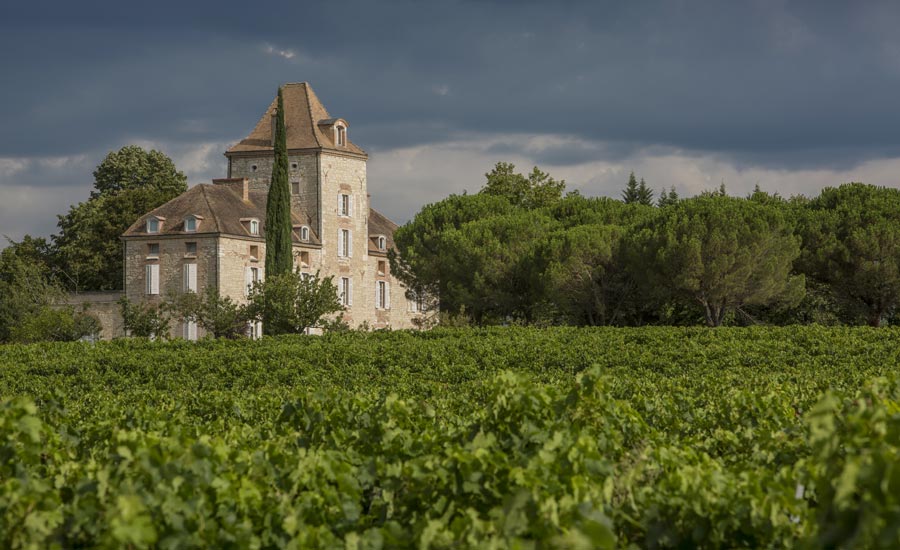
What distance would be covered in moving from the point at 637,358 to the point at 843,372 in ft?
20.5

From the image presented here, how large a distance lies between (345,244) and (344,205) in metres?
2.44

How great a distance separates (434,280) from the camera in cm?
5416

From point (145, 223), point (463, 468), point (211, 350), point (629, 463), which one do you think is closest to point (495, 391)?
point (629, 463)

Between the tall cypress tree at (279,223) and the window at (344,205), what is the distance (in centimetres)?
1094

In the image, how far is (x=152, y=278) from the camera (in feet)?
194

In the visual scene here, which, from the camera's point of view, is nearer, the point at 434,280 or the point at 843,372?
the point at 843,372

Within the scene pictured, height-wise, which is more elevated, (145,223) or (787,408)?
(145,223)

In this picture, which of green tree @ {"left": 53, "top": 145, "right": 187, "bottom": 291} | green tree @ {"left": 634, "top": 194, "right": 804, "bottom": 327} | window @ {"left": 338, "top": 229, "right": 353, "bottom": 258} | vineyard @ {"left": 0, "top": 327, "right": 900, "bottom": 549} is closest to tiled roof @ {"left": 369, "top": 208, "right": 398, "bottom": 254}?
window @ {"left": 338, "top": 229, "right": 353, "bottom": 258}

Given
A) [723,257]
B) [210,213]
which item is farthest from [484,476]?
[210,213]

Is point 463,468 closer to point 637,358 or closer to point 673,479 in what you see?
point 673,479

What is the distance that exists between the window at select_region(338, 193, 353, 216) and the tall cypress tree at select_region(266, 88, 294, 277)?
10.9m

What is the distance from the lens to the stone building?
58469 mm

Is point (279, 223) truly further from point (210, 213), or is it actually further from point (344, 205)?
point (344, 205)

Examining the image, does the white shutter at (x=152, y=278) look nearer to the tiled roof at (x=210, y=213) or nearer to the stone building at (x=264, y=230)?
the stone building at (x=264, y=230)
